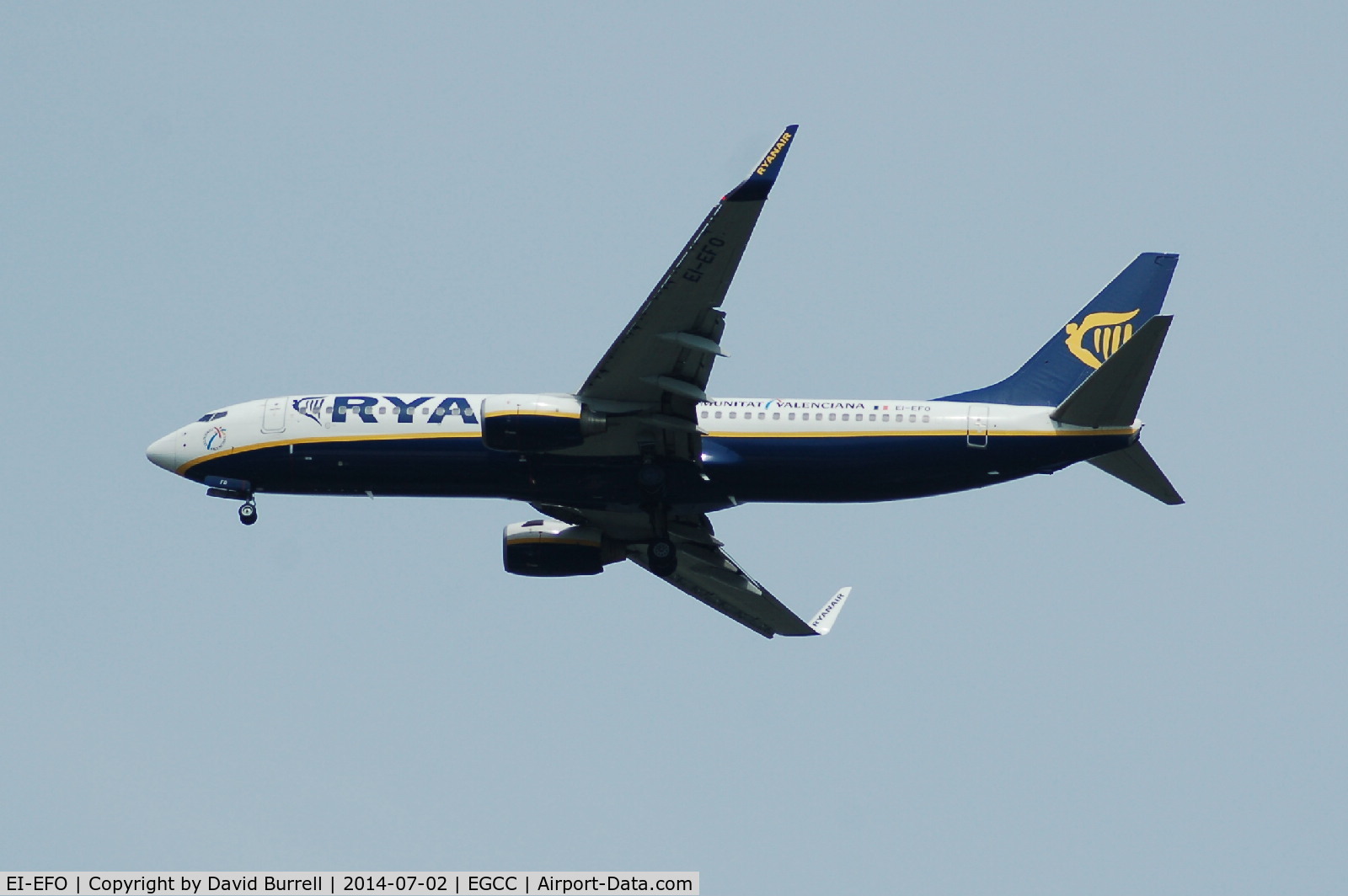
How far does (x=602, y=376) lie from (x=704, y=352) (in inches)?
122

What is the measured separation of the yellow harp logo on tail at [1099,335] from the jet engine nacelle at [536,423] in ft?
47.0

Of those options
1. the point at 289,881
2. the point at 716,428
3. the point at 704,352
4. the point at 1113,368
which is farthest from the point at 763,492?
the point at 289,881

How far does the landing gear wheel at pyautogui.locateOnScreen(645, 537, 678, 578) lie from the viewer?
55.1 meters

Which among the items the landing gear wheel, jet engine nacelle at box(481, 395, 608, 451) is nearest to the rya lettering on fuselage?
jet engine nacelle at box(481, 395, 608, 451)

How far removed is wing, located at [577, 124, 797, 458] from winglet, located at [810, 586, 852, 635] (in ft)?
35.9

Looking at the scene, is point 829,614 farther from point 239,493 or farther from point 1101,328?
point 239,493

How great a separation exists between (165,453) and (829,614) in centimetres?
2150

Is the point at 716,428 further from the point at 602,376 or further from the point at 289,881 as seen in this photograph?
the point at 289,881

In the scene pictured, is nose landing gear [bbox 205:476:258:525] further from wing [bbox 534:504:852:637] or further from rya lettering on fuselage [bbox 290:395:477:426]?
wing [bbox 534:504:852:637]

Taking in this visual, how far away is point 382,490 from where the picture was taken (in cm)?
5444

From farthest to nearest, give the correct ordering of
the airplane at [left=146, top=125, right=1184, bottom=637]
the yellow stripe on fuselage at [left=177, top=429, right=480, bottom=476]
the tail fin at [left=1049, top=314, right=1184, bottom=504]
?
1. the yellow stripe on fuselage at [left=177, top=429, right=480, bottom=476]
2. the airplane at [left=146, top=125, right=1184, bottom=637]
3. the tail fin at [left=1049, top=314, right=1184, bottom=504]

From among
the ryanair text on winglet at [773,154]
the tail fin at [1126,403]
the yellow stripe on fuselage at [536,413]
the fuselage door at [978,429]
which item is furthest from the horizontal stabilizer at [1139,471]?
the yellow stripe on fuselage at [536,413]

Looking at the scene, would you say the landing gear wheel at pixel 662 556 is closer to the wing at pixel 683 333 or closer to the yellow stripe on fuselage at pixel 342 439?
the wing at pixel 683 333

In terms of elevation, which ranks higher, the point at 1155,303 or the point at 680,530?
the point at 1155,303
